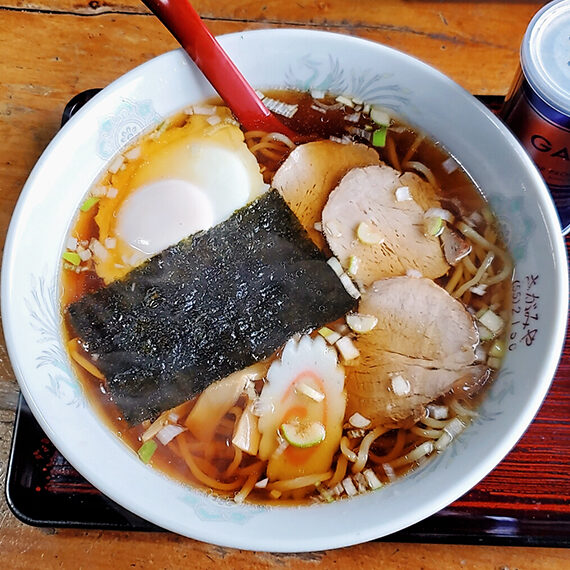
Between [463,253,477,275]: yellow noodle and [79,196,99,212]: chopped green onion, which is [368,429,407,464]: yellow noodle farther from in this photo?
[79,196,99,212]: chopped green onion

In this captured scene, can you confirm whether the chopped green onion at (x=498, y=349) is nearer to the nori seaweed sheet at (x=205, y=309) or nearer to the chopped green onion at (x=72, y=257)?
the nori seaweed sheet at (x=205, y=309)

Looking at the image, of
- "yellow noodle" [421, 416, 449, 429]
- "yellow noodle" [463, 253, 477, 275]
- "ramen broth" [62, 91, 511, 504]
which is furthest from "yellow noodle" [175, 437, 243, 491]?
"yellow noodle" [463, 253, 477, 275]

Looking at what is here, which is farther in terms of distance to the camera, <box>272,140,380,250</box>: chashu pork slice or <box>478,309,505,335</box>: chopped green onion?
<box>272,140,380,250</box>: chashu pork slice

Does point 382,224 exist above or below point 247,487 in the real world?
above

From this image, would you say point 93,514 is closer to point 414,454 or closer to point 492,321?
point 414,454

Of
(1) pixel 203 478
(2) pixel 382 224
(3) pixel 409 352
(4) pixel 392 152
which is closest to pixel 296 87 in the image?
(4) pixel 392 152

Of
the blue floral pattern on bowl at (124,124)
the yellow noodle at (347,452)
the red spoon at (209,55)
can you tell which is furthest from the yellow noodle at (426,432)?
the blue floral pattern on bowl at (124,124)
